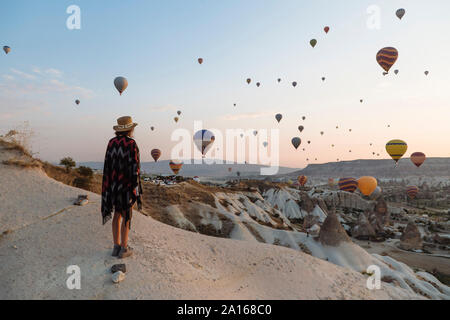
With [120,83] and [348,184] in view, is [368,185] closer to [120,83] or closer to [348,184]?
[348,184]

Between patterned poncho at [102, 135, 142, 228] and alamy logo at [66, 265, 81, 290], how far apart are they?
4.12ft

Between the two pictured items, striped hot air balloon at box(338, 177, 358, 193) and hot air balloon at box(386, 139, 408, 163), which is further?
striped hot air balloon at box(338, 177, 358, 193)

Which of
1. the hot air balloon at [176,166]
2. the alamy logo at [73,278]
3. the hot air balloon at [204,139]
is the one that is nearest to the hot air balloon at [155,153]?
the hot air balloon at [176,166]

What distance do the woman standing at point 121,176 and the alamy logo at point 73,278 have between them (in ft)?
2.63

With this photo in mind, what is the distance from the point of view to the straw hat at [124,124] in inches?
230

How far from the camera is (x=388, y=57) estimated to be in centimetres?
2952

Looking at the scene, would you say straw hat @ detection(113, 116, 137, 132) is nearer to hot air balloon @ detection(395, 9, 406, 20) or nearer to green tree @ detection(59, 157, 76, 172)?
green tree @ detection(59, 157, 76, 172)

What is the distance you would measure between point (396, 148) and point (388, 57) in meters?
11.8

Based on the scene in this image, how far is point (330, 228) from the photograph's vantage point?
75.3 ft

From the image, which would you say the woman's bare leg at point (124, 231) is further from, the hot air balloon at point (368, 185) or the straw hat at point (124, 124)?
the hot air balloon at point (368, 185)

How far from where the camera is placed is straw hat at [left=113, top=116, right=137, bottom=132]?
584 cm

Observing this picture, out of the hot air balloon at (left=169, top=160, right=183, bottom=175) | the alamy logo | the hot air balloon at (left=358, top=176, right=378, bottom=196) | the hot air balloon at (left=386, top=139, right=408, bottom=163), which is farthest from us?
the hot air balloon at (left=169, top=160, right=183, bottom=175)

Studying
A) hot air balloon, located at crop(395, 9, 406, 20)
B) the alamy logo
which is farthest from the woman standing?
hot air balloon, located at crop(395, 9, 406, 20)
